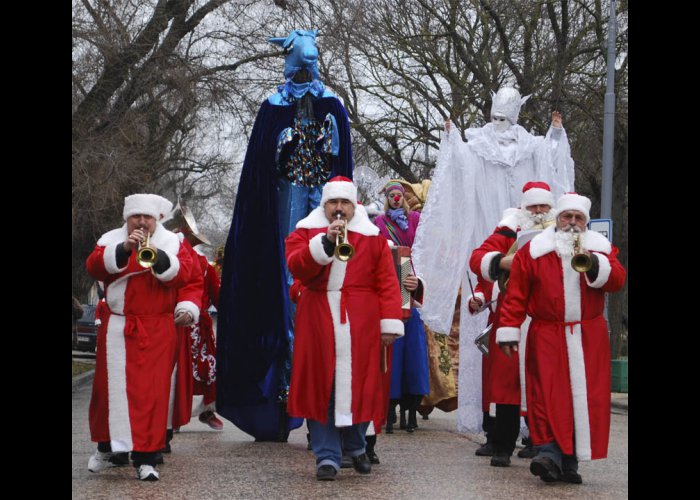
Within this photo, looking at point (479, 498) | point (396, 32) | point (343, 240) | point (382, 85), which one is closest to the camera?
point (479, 498)

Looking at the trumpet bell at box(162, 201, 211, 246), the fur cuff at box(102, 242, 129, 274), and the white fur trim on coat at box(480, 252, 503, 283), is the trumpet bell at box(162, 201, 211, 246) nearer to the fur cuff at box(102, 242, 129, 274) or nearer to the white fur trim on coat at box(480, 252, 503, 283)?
the fur cuff at box(102, 242, 129, 274)

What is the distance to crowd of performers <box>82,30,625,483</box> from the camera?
7355 mm

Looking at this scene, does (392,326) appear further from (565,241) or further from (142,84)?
(142,84)

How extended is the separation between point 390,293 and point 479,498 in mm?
1450

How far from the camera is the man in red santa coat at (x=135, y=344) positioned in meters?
7.34

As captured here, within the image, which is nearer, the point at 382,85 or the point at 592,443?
the point at 592,443

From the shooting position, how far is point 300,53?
Answer: 9289mm

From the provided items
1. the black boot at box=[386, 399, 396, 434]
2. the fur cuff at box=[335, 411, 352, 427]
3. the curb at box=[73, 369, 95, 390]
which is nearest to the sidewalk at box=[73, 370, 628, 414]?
the curb at box=[73, 369, 95, 390]

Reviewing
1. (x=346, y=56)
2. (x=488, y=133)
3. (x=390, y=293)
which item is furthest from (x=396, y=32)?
(x=390, y=293)

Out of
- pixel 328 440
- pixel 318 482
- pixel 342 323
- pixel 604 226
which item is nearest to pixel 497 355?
pixel 342 323

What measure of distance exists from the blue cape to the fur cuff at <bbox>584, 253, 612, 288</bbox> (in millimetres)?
2626

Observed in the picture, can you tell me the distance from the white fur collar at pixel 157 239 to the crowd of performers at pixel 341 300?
0.01 meters

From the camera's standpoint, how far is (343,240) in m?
7.20

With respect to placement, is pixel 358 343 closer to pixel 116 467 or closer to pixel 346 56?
pixel 116 467
